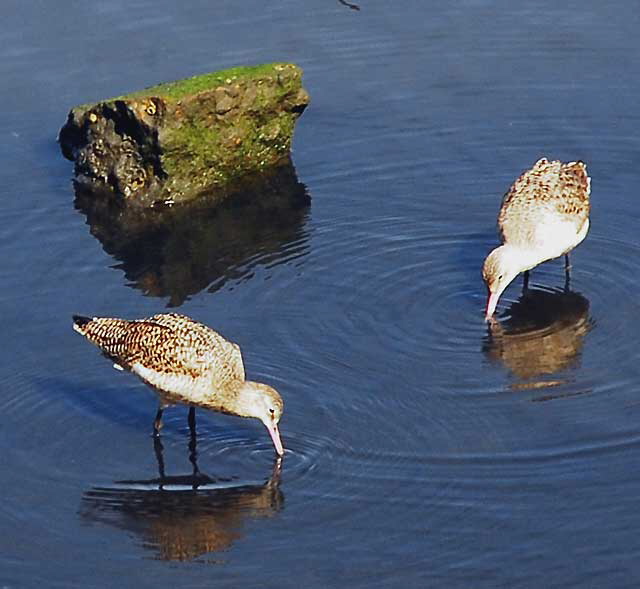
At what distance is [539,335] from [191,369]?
326 centimetres

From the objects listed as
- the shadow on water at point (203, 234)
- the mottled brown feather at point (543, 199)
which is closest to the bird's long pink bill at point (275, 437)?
the shadow on water at point (203, 234)

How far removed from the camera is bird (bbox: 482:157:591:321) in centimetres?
1365

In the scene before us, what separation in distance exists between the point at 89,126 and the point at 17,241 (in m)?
1.67

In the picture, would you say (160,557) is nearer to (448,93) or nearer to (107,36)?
(448,93)

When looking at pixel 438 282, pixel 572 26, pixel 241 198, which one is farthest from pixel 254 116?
pixel 572 26

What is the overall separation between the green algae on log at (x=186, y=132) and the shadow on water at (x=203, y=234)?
0.20 meters

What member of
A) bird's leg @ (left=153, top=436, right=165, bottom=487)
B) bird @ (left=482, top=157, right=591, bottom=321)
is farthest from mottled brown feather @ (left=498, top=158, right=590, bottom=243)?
bird's leg @ (left=153, top=436, right=165, bottom=487)

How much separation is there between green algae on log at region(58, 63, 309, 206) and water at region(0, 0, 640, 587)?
533 millimetres

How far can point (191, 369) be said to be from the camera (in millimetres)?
11727

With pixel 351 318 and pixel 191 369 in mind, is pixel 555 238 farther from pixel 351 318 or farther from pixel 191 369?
pixel 191 369

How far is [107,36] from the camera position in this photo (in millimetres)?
18922

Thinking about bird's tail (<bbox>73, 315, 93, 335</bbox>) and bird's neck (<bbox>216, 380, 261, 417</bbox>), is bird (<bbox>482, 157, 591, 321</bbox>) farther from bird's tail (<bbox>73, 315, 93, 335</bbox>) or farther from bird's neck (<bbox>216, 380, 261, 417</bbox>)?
bird's tail (<bbox>73, 315, 93, 335</bbox>)

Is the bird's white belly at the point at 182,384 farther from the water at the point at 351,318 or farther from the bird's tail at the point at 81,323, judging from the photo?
the bird's tail at the point at 81,323

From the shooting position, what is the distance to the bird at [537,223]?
13653 millimetres
